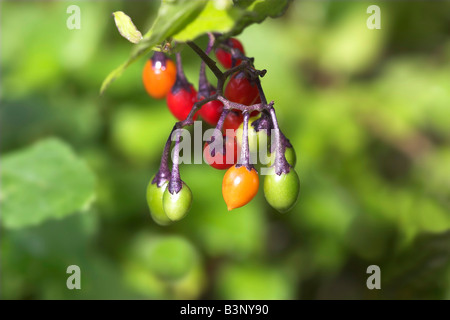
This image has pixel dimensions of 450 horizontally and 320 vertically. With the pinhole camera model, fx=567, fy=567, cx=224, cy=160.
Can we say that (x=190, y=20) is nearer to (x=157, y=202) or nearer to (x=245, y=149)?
(x=245, y=149)

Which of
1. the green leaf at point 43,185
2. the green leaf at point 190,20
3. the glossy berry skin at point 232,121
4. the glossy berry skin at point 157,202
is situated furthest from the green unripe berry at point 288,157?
the green leaf at point 43,185

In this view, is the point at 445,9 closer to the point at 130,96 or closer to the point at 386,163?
the point at 386,163

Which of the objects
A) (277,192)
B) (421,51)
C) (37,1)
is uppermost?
(37,1)

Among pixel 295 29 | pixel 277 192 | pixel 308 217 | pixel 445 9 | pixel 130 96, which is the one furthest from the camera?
pixel 445 9

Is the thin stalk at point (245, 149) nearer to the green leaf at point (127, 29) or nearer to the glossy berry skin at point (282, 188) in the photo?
the glossy berry skin at point (282, 188)

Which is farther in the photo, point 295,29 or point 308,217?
point 295,29

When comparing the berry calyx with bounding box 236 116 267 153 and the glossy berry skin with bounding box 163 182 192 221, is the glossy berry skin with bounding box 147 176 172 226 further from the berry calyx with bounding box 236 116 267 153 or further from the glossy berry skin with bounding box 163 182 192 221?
the berry calyx with bounding box 236 116 267 153

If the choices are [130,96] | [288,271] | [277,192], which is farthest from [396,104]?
[277,192]
